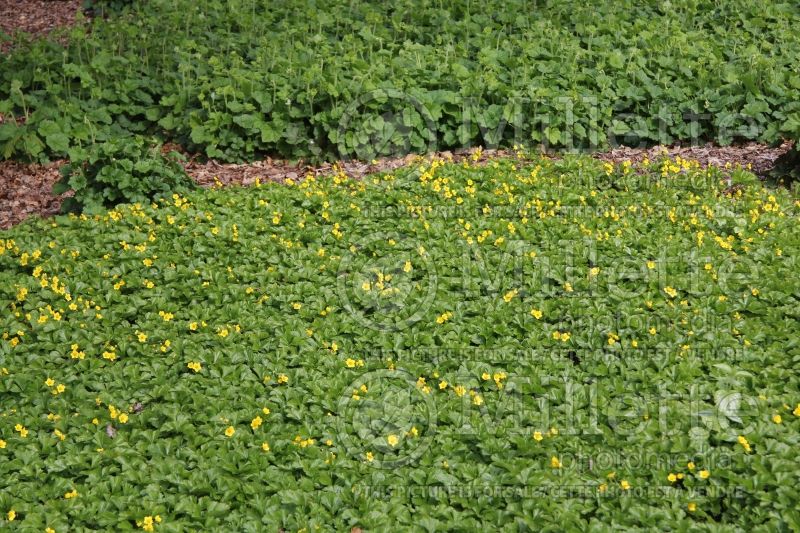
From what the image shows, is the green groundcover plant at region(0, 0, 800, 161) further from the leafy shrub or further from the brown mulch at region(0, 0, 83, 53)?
the brown mulch at region(0, 0, 83, 53)

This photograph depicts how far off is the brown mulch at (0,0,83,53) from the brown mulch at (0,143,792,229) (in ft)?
10.7

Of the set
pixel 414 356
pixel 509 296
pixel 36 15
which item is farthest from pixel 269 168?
pixel 36 15

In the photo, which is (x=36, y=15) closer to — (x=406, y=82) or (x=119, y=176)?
(x=119, y=176)

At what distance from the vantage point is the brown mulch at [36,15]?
988 cm

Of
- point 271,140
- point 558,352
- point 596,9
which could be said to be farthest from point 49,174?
point 596,9

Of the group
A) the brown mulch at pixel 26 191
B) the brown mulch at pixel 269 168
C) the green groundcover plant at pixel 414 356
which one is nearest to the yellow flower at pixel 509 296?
the green groundcover plant at pixel 414 356

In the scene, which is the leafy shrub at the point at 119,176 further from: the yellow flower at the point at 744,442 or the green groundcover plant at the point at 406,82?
the yellow flower at the point at 744,442

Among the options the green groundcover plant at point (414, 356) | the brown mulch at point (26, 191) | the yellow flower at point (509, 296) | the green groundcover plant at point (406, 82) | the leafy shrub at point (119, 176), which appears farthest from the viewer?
the green groundcover plant at point (406, 82)

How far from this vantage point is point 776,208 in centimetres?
586

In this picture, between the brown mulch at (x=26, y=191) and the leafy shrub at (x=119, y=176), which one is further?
the brown mulch at (x=26, y=191)

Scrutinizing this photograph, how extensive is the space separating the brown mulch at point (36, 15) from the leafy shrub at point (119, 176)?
4.09 metres

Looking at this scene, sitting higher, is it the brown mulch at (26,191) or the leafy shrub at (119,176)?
the leafy shrub at (119,176)

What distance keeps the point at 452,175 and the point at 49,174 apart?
326cm

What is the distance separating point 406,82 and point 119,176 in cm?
237
